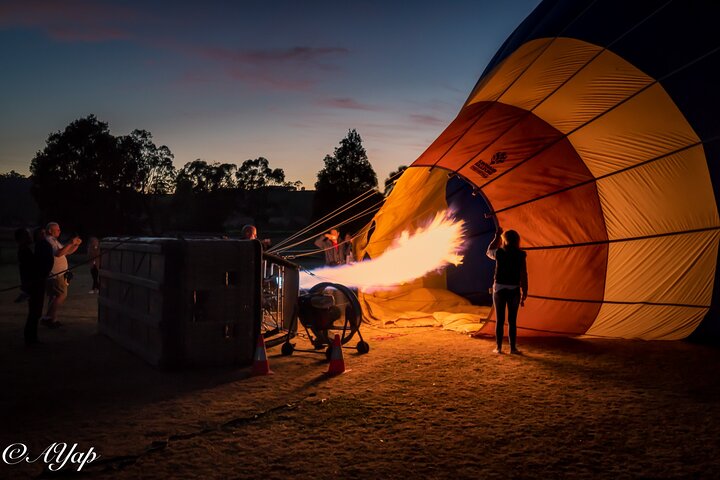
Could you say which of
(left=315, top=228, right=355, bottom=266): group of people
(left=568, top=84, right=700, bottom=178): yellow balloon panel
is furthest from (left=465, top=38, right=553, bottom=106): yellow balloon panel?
(left=315, top=228, right=355, bottom=266): group of people

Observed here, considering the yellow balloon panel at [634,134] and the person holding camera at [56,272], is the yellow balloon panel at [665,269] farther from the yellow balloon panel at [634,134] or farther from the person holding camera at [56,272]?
the person holding camera at [56,272]

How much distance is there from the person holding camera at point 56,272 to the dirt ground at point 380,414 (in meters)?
1.41

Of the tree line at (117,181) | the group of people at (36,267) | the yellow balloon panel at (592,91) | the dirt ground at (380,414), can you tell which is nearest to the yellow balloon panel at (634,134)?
Answer: the yellow balloon panel at (592,91)

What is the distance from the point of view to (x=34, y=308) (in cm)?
817

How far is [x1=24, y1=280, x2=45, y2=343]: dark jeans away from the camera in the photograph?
805cm

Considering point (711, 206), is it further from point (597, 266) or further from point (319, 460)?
point (319, 460)

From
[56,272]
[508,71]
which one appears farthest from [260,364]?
[508,71]

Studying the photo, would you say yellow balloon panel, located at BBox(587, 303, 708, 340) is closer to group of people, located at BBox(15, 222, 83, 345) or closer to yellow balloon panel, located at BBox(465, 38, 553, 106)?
yellow balloon panel, located at BBox(465, 38, 553, 106)

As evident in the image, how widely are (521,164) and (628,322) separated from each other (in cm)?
300

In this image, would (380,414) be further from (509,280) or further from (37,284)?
(37,284)

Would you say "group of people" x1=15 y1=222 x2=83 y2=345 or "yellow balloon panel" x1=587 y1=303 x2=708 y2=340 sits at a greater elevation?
"group of people" x1=15 y1=222 x2=83 y2=345

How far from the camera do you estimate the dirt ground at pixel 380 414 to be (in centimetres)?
410

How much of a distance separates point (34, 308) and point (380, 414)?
549 cm

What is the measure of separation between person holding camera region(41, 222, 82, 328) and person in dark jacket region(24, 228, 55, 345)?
1.63 ft
